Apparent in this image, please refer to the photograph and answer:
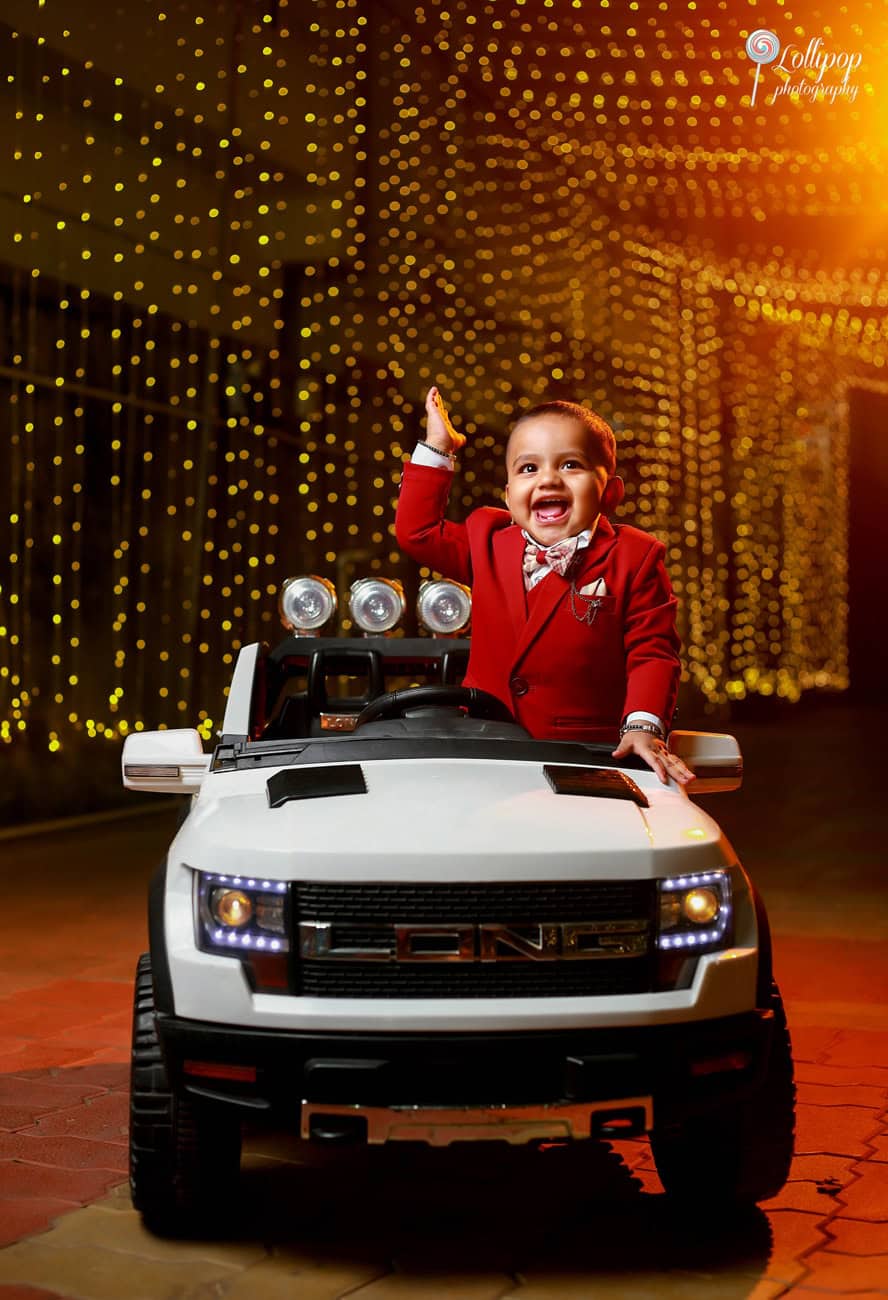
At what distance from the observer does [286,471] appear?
1289 cm

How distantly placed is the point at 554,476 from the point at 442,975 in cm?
136

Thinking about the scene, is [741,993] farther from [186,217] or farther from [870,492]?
[870,492]

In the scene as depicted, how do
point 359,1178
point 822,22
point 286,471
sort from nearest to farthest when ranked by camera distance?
1. point 359,1178
2. point 822,22
3. point 286,471

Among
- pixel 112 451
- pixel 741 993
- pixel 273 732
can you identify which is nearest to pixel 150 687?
pixel 112 451

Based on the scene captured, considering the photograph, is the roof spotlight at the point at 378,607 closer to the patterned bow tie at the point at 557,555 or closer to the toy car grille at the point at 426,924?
the patterned bow tie at the point at 557,555

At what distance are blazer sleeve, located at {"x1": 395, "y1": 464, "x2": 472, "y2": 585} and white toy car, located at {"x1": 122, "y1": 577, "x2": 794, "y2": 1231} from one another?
104 cm

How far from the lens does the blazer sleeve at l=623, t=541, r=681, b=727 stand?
12.5ft

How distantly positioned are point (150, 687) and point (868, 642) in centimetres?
2022

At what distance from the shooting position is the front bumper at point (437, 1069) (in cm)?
290

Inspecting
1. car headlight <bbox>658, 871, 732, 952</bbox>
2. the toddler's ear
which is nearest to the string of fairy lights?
the toddler's ear

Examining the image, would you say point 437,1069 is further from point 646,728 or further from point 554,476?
point 554,476

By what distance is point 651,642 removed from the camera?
12.9 feet

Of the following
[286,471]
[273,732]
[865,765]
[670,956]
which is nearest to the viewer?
[670,956]

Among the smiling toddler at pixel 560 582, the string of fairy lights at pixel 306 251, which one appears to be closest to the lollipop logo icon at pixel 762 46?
the string of fairy lights at pixel 306 251
